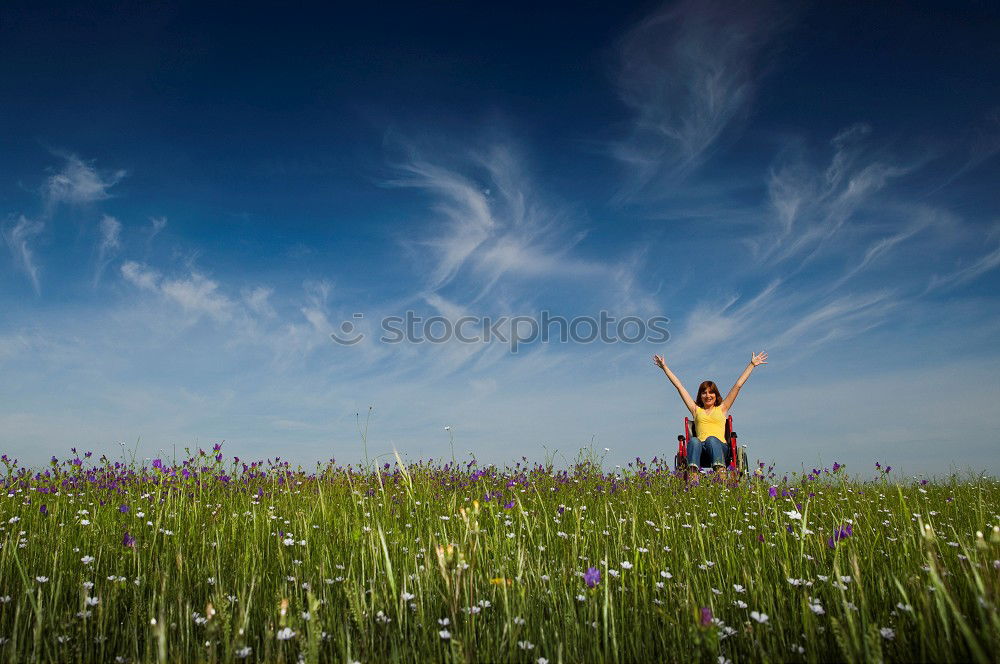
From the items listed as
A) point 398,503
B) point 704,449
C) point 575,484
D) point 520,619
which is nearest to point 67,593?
point 520,619

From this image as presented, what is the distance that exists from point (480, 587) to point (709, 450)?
9.13 metres

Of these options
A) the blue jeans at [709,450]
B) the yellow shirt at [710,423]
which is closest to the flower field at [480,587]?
the blue jeans at [709,450]

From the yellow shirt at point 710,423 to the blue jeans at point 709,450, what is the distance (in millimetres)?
209

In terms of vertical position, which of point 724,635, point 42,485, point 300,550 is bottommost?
point 724,635

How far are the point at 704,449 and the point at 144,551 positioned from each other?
31.7ft

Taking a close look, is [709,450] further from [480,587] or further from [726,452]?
[480,587]

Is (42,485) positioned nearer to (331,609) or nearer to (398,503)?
(398,503)

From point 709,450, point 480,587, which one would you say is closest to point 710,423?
point 709,450

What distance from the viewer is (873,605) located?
3.25 meters

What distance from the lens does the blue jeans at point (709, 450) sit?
37.5 ft

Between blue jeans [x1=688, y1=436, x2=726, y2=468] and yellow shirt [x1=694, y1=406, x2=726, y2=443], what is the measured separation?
0.21m

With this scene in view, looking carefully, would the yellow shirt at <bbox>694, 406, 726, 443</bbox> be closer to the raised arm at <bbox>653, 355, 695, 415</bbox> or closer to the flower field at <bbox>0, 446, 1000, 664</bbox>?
the raised arm at <bbox>653, 355, 695, 415</bbox>

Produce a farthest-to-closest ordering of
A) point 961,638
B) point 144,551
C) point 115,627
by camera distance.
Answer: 1. point 144,551
2. point 115,627
3. point 961,638

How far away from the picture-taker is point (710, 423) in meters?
12.0
